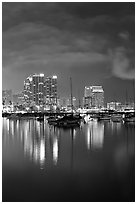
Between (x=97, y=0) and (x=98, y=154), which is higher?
(x=97, y=0)

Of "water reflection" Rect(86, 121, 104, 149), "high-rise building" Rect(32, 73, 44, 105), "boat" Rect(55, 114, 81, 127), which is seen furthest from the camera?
"high-rise building" Rect(32, 73, 44, 105)

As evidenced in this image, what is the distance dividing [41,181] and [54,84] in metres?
68.0

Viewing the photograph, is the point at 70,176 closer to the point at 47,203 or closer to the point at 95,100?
the point at 47,203

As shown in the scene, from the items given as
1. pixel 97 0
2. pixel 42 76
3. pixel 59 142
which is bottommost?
pixel 59 142

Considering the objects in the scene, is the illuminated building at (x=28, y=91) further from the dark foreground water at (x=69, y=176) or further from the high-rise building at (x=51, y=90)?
the dark foreground water at (x=69, y=176)

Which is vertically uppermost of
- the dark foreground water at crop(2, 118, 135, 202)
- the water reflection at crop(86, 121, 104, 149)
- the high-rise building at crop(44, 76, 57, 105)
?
the high-rise building at crop(44, 76, 57, 105)

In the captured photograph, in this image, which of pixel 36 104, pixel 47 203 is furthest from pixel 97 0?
pixel 36 104

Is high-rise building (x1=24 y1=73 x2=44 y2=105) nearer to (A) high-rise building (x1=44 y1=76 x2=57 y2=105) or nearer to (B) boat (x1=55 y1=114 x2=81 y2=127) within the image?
(A) high-rise building (x1=44 y1=76 x2=57 y2=105)

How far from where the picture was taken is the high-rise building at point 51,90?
2790 inches

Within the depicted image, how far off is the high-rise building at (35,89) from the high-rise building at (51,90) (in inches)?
52.0

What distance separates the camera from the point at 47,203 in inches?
155

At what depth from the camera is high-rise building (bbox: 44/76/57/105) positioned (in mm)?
70875

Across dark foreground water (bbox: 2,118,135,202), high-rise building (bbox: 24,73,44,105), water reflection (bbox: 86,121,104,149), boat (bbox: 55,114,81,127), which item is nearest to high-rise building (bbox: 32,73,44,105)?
high-rise building (bbox: 24,73,44,105)

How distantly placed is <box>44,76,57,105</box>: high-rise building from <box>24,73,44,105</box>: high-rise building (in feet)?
4.34
